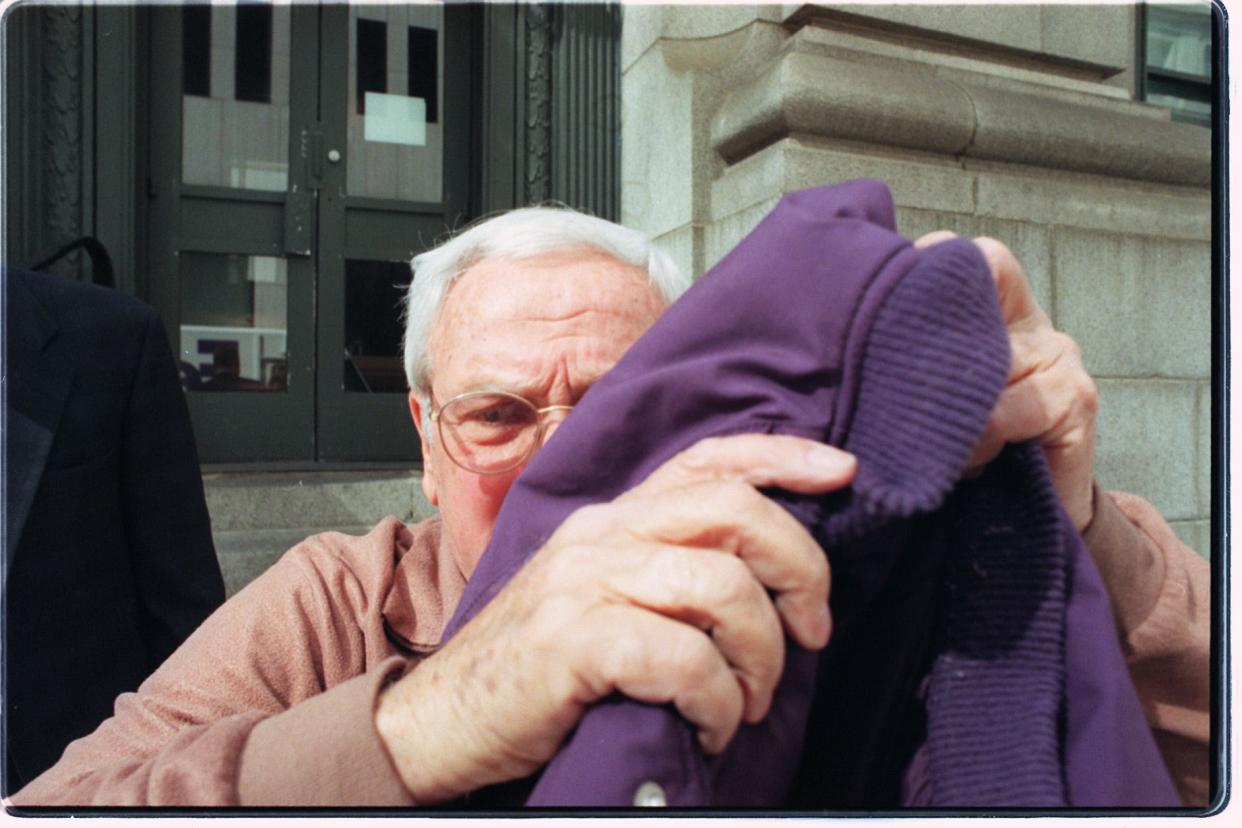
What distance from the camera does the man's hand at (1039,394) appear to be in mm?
692

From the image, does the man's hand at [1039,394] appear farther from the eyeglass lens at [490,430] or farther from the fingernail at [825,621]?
the eyeglass lens at [490,430]

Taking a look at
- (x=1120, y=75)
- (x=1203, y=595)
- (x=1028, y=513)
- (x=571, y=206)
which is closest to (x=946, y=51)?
(x=1120, y=75)

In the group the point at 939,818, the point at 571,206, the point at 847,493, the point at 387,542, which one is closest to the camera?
the point at 847,493

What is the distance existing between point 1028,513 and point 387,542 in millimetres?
794

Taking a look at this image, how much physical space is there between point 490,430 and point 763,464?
0.49 meters

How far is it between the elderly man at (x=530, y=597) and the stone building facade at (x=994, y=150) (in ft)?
5.68

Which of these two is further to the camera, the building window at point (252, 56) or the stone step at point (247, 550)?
the building window at point (252, 56)

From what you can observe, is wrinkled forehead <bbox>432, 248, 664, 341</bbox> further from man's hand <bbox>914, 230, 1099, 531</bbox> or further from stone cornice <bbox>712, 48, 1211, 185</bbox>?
stone cornice <bbox>712, 48, 1211, 185</bbox>

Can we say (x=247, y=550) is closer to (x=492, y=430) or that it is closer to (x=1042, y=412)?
(x=492, y=430)

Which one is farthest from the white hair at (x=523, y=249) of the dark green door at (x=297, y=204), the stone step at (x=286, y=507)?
the dark green door at (x=297, y=204)

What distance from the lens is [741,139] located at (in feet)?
9.21

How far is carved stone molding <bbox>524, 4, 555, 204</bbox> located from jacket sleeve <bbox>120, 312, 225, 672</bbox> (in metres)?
1.81

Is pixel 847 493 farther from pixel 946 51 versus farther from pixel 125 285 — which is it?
pixel 125 285

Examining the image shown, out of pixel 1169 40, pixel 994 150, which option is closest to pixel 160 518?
pixel 994 150
